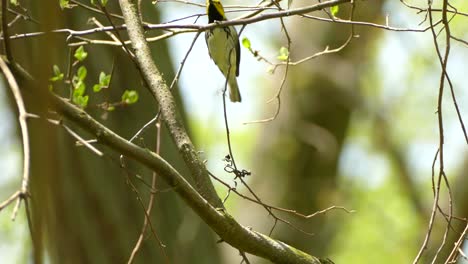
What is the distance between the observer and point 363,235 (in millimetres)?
Answer: 9727

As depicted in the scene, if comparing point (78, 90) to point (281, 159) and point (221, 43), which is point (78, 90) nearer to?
point (221, 43)

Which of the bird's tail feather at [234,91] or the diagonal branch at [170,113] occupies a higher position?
the bird's tail feather at [234,91]

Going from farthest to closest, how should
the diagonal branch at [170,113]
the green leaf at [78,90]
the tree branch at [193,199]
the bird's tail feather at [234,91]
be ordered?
the bird's tail feather at [234,91]
the green leaf at [78,90]
the diagonal branch at [170,113]
the tree branch at [193,199]

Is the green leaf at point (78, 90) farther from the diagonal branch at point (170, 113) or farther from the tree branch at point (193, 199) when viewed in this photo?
the tree branch at point (193, 199)

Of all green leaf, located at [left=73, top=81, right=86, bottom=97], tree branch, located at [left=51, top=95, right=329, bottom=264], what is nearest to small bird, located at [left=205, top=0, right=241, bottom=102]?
green leaf, located at [left=73, top=81, right=86, bottom=97]

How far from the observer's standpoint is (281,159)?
17.1ft

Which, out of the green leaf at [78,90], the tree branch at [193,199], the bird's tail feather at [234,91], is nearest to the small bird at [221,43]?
the bird's tail feather at [234,91]

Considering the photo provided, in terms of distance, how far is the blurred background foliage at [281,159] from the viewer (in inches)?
109

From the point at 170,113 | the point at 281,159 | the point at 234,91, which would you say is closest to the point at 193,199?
the point at 170,113

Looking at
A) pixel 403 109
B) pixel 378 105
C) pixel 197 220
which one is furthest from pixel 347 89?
pixel 403 109

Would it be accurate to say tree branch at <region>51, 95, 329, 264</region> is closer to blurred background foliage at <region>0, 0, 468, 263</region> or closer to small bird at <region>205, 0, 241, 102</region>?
blurred background foliage at <region>0, 0, 468, 263</region>

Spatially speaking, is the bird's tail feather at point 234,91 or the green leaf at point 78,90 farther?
the bird's tail feather at point 234,91

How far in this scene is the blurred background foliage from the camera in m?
2.77

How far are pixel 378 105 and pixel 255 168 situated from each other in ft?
5.01
